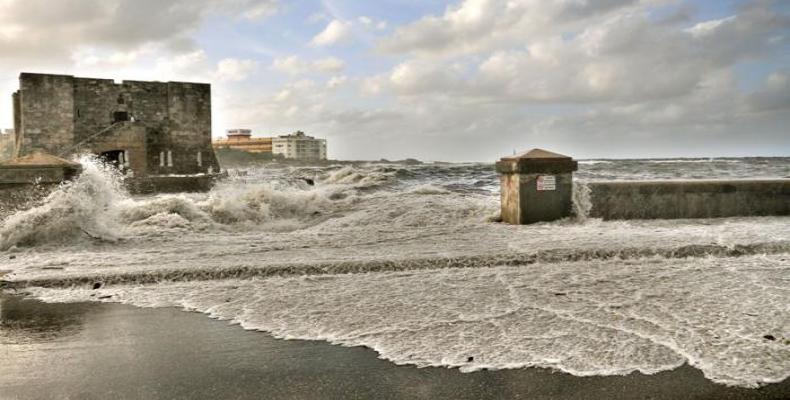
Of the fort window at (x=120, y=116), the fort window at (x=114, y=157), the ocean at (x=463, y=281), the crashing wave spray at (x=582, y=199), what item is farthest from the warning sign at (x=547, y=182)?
the fort window at (x=120, y=116)

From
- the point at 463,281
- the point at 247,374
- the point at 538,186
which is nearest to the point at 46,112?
the point at 538,186

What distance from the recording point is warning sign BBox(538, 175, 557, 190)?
8.61 m

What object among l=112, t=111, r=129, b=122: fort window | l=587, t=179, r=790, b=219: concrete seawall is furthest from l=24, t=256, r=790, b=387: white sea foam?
l=112, t=111, r=129, b=122: fort window

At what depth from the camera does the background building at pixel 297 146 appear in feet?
483

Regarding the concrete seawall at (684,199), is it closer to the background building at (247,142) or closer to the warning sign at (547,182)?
the warning sign at (547,182)

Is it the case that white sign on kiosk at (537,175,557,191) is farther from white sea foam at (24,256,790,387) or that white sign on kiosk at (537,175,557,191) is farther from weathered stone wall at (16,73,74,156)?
weathered stone wall at (16,73,74,156)

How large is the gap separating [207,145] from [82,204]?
2700 cm

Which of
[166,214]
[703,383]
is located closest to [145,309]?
[703,383]

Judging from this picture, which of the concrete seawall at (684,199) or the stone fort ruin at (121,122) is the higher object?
the stone fort ruin at (121,122)

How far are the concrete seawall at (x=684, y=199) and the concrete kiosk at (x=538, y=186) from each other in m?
0.55

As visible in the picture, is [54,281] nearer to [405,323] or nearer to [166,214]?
[405,323]

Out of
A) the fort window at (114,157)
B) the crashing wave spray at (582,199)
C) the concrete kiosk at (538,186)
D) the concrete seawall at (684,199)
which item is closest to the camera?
the concrete kiosk at (538,186)

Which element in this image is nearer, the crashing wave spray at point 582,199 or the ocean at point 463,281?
the ocean at point 463,281

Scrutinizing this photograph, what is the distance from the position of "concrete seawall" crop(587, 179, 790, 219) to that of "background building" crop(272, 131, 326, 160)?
138483 millimetres
